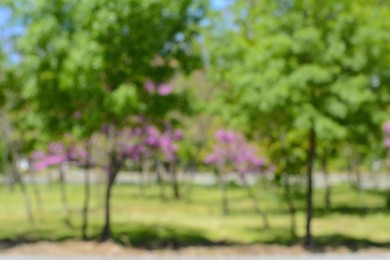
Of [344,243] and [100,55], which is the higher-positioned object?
[100,55]

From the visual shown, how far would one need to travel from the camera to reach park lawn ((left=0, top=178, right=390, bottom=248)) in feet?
54.0

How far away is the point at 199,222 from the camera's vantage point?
70.0 feet

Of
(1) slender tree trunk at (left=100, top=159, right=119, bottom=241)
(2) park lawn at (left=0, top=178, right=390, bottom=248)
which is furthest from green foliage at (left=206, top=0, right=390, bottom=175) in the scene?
(2) park lawn at (left=0, top=178, right=390, bottom=248)

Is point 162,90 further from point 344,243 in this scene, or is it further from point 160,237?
point 344,243

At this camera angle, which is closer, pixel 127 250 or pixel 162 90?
pixel 127 250

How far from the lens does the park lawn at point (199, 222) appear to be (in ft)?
54.0

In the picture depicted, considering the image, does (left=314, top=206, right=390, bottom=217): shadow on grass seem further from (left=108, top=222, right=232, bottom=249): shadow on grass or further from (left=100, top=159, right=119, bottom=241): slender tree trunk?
(left=100, top=159, right=119, bottom=241): slender tree trunk

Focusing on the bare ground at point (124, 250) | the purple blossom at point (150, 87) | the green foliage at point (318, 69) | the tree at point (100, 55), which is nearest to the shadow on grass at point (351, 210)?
the bare ground at point (124, 250)

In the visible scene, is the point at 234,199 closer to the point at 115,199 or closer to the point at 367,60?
the point at 115,199

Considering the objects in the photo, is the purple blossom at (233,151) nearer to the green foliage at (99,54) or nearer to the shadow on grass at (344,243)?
the shadow on grass at (344,243)

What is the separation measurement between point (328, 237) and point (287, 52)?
6.30 meters

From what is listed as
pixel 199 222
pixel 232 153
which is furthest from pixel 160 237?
pixel 232 153

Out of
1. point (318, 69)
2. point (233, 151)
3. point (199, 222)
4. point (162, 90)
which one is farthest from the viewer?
point (233, 151)

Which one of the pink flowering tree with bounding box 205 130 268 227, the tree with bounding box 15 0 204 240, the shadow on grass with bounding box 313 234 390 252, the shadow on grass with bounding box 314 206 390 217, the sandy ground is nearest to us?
the tree with bounding box 15 0 204 240
